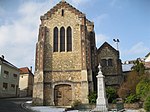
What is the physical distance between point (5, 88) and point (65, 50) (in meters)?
18.2

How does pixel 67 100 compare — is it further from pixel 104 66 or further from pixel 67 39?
pixel 104 66

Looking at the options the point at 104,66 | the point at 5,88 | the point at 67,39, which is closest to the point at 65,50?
the point at 67,39

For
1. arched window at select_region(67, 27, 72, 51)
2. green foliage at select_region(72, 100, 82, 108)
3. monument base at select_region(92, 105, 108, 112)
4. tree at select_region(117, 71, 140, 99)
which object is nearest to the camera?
monument base at select_region(92, 105, 108, 112)

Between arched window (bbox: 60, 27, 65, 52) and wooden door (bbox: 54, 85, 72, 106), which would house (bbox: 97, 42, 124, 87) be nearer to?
arched window (bbox: 60, 27, 65, 52)

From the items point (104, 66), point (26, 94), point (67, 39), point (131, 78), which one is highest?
point (67, 39)

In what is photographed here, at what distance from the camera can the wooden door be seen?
2320cm

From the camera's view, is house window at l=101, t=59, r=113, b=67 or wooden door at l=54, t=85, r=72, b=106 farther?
house window at l=101, t=59, r=113, b=67

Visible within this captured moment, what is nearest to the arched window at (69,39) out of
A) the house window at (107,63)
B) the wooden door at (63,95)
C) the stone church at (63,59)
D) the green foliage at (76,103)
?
the stone church at (63,59)

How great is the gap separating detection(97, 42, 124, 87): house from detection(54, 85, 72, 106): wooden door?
8513 millimetres

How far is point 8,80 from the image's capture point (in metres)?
37.8

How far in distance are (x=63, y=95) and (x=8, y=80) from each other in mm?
18538

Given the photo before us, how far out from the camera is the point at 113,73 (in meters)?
29.9

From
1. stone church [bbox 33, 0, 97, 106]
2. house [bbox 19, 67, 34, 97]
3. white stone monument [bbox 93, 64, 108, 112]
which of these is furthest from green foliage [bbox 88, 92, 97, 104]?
house [bbox 19, 67, 34, 97]

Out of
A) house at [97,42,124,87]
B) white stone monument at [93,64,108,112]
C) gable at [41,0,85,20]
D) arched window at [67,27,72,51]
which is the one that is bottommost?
white stone monument at [93,64,108,112]
